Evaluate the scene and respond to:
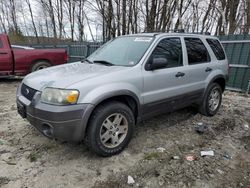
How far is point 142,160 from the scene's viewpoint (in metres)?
3.30

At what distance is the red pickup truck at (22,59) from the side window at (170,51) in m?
6.62

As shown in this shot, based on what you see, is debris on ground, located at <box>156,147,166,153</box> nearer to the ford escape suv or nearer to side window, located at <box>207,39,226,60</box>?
the ford escape suv

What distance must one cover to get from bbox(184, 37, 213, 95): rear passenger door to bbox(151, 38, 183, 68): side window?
21cm

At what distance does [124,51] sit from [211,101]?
2.48 meters

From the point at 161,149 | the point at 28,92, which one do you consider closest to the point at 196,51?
the point at 161,149

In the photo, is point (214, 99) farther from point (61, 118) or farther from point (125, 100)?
point (61, 118)

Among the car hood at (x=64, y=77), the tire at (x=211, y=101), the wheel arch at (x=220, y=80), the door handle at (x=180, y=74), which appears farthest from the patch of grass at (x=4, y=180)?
the wheel arch at (x=220, y=80)

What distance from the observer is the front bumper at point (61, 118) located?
280 centimetres

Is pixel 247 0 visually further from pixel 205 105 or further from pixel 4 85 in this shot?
pixel 4 85

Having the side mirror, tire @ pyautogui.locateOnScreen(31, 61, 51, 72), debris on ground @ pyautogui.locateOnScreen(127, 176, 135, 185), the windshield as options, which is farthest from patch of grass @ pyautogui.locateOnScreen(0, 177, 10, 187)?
tire @ pyautogui.locateOnScreen(31, 61, 51, 72)

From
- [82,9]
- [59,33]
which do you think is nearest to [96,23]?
[82,9]

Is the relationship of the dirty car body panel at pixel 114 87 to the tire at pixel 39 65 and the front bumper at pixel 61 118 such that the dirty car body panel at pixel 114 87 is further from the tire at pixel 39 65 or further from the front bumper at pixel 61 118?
the tire at pixel 39 65

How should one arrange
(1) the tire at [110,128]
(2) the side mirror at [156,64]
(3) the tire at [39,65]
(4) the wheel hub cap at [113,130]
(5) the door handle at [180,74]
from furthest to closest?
(3) the tire at [39,65] < (5) the door handle at [180,74] < (2) the side mirror at [156,64] < (4) the wheel hub cap at [113,130] < (1) the tire at [110,128]

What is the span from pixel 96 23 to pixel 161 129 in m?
16.6
